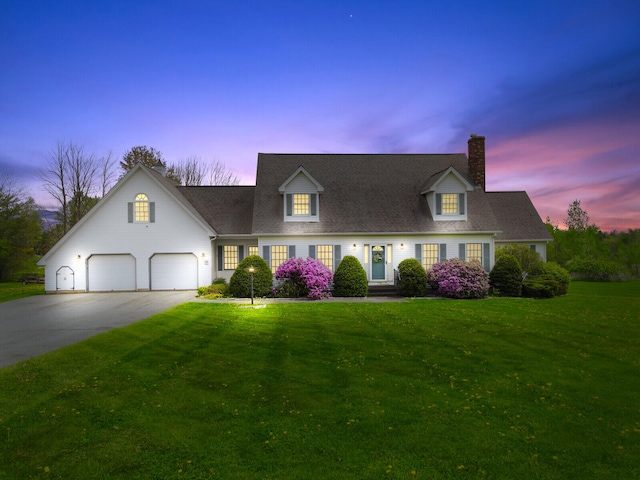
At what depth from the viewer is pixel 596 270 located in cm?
3125

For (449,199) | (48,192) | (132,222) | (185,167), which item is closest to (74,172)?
(48,192)

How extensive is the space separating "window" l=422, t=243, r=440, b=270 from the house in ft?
0.22

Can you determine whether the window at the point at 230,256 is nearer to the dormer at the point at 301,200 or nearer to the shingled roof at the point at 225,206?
the shingled roof at the point at 225,206

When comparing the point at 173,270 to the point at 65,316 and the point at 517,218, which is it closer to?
the point at 65,316

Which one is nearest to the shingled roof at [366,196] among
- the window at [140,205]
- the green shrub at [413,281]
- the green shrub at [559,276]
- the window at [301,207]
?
the window at [301,207]

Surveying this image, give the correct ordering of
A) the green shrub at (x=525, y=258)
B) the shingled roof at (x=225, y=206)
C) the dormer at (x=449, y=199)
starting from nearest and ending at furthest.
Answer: the dormer at (x=449, y=199), the shingled roof at (x=225, y=206), the green shrub at (x=525, y=258)

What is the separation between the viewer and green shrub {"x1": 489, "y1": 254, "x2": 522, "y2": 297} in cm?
1900

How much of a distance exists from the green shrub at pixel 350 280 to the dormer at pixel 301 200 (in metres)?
4.11

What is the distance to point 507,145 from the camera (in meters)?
25.3

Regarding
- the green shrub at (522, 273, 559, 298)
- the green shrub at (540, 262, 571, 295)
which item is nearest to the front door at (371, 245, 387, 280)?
the green shrub at (522, 273, 559, 298)

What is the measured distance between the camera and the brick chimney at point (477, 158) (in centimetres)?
2322

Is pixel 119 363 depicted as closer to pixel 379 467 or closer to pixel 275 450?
pixel 275 450

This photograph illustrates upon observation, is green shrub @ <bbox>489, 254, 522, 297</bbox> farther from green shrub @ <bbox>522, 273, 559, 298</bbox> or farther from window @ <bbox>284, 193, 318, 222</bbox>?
window @ <bbox>284, 193, 318, 222</bbox>

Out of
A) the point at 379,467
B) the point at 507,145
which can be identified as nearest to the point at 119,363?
the point at 379,467
